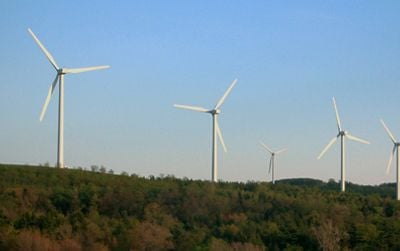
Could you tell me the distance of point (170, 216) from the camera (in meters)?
92.0

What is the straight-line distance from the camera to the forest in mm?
77875

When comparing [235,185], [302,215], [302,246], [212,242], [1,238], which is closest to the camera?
[1,238]

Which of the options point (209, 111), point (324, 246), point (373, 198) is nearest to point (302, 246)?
point (324, 246)

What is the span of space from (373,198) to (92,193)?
3548 cm

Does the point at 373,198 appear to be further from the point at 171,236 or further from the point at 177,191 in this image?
the point at 171,236

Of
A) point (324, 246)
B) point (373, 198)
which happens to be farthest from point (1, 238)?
point (373, 198)

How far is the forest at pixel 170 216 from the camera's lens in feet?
255

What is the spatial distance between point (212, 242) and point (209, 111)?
24620 millimetres

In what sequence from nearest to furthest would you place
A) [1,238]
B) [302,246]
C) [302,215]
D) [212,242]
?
1. [1,238]
2. [212,242]
3. [302,246]
4. [302,215]

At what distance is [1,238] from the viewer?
7306 cm

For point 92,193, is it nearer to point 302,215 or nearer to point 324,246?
point 302,215

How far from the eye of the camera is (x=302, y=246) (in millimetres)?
84875

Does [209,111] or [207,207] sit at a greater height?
[209,111]

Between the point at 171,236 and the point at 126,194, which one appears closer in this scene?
the point at 171,236
